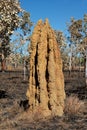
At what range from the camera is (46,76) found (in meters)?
17.2

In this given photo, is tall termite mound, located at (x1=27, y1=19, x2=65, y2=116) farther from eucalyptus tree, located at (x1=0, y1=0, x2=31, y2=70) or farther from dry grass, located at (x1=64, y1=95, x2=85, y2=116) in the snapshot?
eucalyptus tree, located at (x1=0, y1=0, x2=31, y2=70)

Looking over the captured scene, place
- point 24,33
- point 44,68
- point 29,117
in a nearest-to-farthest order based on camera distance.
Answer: point 29,117 → point 44,68 → point 24,33

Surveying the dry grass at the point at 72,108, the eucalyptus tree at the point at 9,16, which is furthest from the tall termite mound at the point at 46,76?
the eucalyptus tree at the point at 9,16

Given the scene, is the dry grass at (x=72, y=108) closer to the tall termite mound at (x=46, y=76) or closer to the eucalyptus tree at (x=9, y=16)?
the tall termite mound at (x=46, y=76)

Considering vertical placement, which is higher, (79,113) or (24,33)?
(24,33)

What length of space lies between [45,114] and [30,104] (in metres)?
0.93

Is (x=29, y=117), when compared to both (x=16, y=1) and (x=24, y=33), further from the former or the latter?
(x=24, y=33)

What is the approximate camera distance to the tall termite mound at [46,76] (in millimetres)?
16688

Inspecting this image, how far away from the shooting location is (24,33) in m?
51.6

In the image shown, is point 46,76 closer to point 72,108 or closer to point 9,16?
point 72,108

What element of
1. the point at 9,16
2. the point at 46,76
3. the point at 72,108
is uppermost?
the point at 9,16

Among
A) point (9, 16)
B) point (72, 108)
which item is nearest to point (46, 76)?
point (72, 108)

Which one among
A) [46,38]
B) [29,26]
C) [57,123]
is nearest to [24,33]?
[29,26]

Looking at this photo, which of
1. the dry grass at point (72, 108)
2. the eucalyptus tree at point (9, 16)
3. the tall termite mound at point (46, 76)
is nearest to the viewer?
the tall termite mound at point (46, 76)
